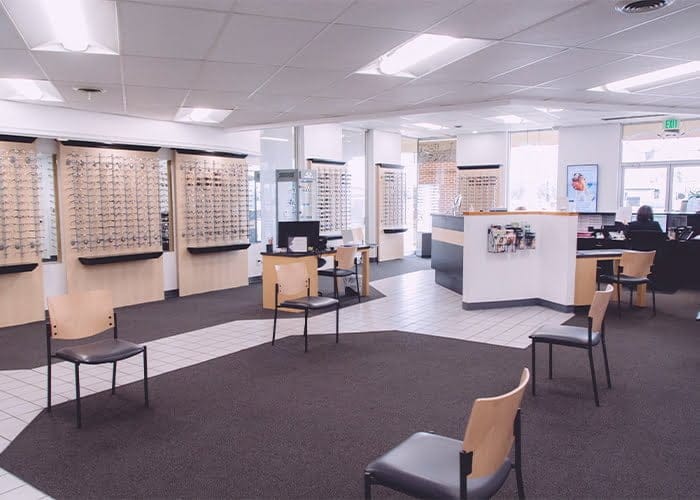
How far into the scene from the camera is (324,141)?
1092cm

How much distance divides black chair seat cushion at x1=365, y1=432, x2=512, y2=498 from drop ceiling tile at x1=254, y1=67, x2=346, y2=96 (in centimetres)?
389

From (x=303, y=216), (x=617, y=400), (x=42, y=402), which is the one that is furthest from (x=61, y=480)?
(x=303, y=216)

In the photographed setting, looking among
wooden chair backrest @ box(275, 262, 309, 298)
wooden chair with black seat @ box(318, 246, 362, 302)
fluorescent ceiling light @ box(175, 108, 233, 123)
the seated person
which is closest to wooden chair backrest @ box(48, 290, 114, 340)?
wooden chair backrest @ box(275, 262, 309, 298)

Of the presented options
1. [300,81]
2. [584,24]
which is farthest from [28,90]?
[584,24]

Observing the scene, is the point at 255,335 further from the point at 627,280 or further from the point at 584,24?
the point at 627,280

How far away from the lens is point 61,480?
2879 millimetres

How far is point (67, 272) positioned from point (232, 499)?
18.5 ft

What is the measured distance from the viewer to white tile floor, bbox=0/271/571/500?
3975 millimetres

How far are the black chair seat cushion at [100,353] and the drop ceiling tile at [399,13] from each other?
9.01 ft

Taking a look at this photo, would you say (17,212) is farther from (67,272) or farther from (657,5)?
(657,5)

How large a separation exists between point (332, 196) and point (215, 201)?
2768mm

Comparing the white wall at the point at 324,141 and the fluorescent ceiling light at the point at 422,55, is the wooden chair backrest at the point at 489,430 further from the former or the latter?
the white wall at the point at 324,141

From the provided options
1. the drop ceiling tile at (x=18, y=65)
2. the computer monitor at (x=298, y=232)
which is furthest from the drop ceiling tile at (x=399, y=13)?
the computer monitor at (x=298, y=232)

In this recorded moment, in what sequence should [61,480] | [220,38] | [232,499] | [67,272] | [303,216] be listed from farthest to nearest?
[303,216]
[67,272]
[220,38]
[61,480]
[232,499]
